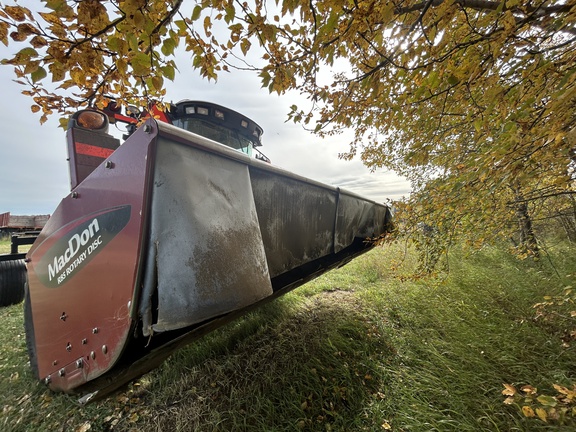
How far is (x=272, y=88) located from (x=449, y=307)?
3049 mm

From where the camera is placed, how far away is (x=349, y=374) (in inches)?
75.3

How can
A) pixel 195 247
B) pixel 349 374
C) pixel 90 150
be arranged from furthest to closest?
pixel 349 374
pixel 90 150
pixel 195 247

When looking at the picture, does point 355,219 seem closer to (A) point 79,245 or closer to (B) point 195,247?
(B) point 195,247

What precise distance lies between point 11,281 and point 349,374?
16.8 ft

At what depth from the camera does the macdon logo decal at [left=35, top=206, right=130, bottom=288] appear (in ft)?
3.01

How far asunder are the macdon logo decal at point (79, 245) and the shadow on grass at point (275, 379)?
1.23 meters

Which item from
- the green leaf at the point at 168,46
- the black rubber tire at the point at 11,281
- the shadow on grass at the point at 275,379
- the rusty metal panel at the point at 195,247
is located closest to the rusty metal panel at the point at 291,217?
the rusty metal panel at the point at 195,247

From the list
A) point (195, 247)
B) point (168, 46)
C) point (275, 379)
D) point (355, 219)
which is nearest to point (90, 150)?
point (168, 46)

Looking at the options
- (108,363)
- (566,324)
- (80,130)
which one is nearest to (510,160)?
(566,324)

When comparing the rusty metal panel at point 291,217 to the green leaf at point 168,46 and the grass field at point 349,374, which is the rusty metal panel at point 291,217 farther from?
the grass field at point 349,374

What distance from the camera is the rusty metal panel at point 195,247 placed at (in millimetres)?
719

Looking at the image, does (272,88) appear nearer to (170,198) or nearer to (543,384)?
(170,198)

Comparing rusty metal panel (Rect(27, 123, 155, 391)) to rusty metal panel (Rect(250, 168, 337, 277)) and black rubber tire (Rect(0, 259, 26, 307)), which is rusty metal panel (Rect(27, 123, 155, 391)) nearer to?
rusty metal panel (Rect(250, 168, 337, 277))

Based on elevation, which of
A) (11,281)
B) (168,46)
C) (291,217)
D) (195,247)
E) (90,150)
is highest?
(168,46)
